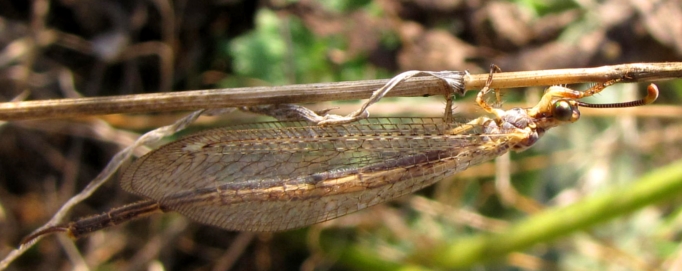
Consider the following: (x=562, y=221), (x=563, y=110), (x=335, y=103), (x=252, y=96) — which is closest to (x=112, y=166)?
(x=252, y=96)

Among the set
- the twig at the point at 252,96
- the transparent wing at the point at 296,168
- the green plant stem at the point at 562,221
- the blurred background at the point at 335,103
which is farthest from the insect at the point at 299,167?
the blurred background at the point at 335,103

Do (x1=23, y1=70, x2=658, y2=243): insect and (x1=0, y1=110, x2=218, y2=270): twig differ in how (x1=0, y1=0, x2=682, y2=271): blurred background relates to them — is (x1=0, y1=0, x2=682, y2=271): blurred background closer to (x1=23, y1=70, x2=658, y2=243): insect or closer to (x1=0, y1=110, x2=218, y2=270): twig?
(x1=23, y1=70, x2=658, y2=243): insect

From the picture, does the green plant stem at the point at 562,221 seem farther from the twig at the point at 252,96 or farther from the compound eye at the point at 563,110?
the twig at the point at 252,96

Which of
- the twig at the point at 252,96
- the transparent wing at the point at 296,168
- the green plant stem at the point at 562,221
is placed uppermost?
the twig at the point at 252,96

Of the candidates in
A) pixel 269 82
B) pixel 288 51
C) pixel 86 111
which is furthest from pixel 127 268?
pixel 86 111

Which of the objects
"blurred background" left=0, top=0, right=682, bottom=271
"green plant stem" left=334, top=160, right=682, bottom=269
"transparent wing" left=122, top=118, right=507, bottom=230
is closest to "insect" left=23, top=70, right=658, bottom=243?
"transparent wing" left=122, top=118, right=507, bottom=230

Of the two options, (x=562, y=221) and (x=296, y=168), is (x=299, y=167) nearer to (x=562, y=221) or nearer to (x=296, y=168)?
(x=296, y=168)
